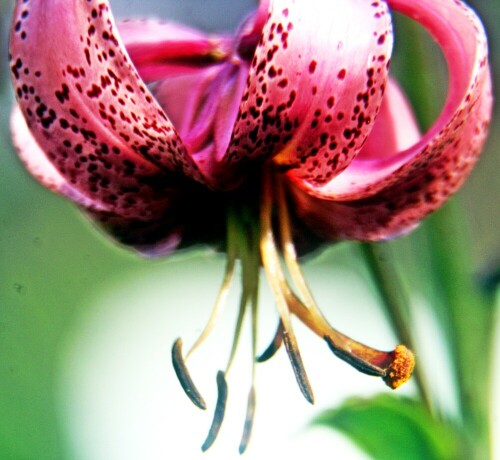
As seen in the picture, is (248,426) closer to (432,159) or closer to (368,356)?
(368,356)

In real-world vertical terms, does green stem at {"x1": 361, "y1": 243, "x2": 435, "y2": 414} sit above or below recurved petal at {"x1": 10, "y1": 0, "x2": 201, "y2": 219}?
below

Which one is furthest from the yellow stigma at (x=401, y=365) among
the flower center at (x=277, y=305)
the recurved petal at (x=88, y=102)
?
the recurved petal at (x=88, y=102)

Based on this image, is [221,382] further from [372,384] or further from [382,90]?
[372,384]

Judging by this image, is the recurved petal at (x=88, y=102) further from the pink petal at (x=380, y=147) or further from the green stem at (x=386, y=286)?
the green stem at (x=386, y=286)

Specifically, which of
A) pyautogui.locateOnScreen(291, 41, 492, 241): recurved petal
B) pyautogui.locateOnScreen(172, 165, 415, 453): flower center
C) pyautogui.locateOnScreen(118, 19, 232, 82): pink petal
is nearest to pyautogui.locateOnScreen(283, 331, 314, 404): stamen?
pyautogui.locateOnScreen(172, 165, 415, 453): flower center

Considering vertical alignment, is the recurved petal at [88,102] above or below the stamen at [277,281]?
above

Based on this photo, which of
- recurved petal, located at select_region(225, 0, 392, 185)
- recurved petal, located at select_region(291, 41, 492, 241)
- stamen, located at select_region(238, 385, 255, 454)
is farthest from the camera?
stamen, located at select_region(238, 385, 255, 454)

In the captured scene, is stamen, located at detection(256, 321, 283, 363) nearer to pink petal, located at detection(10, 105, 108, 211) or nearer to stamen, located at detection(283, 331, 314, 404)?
stamen, located at detection(283, 331, 314, 404)
